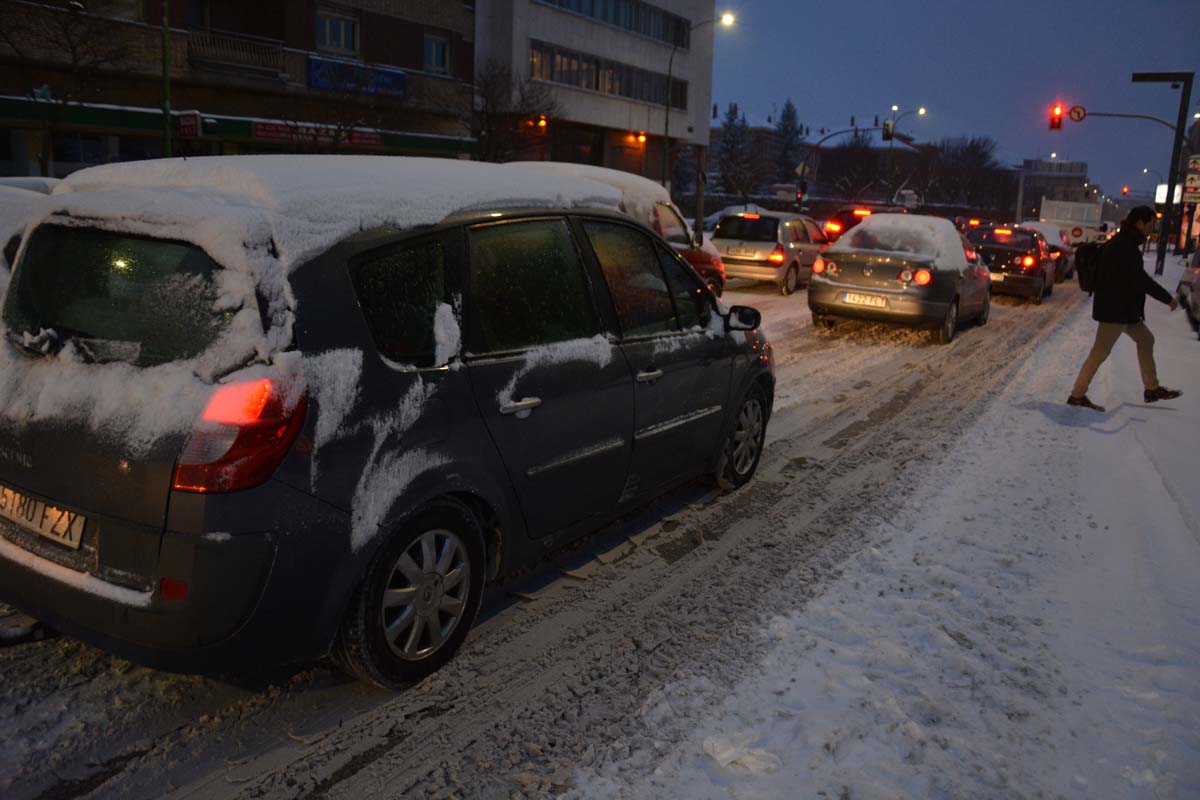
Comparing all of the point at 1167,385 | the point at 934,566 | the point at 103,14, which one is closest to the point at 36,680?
the point at 934,566

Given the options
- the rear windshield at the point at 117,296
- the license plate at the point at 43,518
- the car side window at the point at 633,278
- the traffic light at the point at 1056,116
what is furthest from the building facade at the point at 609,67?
the license plate at the point at 43,518

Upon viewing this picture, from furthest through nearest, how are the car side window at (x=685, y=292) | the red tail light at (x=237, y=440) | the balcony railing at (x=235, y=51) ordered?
the balcony railing at (x=235, y=51) → the car side window at (x=685, y=292) → the red tail light at (x=237, y=440)

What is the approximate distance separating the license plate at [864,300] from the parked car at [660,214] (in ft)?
7.55

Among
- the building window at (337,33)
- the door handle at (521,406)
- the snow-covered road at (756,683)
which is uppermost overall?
the building window at (337,33)

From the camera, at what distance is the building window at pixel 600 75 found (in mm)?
42938

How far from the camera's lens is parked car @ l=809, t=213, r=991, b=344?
12.2 meters

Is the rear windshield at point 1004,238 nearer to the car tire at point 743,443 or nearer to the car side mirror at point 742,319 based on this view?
the car tire at point 743,443

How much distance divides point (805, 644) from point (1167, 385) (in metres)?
8.19

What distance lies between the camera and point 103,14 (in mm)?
24844

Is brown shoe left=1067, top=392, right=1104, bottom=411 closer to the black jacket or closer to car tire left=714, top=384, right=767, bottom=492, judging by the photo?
the black jacket

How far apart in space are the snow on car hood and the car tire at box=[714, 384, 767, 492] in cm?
725

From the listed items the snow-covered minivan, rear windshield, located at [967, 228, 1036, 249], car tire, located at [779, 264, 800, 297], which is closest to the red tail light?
the snow-covered minivan

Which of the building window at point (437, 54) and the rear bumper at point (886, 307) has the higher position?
the building window at point (437, 54)

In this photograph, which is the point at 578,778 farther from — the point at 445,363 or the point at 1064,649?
the point at 1064,649
